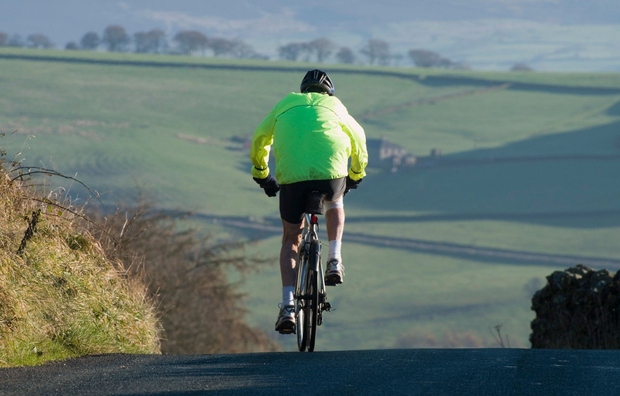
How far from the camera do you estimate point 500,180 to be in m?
137

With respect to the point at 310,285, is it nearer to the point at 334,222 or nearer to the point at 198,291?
the point at 334,222

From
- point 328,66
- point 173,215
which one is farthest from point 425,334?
point 328,66

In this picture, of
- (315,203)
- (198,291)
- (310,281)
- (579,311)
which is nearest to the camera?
(315,203)

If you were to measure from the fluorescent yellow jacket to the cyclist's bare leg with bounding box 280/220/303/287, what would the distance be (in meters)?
0.43

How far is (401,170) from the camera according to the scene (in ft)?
467

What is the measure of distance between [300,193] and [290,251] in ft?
1.89

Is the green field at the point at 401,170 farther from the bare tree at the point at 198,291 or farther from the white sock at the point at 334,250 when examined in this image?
the white sock at the point at 334,250

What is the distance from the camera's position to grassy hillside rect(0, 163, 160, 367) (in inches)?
291

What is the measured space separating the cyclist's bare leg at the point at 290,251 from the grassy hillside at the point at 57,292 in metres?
1.24

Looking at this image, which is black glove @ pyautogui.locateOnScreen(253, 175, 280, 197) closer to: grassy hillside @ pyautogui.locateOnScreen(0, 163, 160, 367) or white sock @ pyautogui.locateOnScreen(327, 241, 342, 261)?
white sock @ pyautogui.locateOnScreen(327, 241, 342, 261)

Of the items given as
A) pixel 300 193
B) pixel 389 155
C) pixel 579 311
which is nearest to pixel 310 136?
pixel 300 193

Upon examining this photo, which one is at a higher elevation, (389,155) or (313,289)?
(389,155)

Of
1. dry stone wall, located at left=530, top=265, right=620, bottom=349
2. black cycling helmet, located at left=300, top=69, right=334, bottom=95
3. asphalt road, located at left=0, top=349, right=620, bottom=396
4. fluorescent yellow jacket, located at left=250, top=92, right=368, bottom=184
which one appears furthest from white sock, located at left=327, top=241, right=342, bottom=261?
dry stone wall, located at left=530, top=265, right=620, bottom=349

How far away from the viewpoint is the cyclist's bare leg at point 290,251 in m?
8.41
